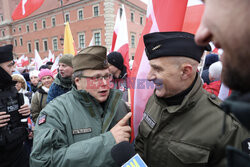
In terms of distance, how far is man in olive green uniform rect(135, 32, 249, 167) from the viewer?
1102mm

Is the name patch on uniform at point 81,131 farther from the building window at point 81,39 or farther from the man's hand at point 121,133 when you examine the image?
the building window at point 81,39

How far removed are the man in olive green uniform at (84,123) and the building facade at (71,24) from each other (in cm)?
2041

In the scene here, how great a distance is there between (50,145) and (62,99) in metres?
0.49

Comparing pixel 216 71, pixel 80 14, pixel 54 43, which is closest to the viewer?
pixel 216 71

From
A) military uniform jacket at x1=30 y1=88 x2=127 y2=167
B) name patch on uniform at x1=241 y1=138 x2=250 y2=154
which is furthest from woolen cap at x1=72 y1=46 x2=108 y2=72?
name patch on uniform at x1=241 y1=138 x2=250 y2=154

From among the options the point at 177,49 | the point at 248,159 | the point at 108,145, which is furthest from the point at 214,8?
the point at 108,145

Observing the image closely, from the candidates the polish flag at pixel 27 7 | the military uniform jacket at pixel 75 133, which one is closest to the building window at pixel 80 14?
the polish flag at pixel 27 7

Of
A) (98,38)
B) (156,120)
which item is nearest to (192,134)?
(156,120)

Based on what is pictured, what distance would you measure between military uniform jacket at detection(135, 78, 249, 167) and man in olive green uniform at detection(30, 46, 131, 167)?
0.93 ft

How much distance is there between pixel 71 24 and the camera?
82.2ft

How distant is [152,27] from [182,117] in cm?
106

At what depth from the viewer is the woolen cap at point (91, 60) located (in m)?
1.63

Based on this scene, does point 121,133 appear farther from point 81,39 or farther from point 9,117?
point 81,39

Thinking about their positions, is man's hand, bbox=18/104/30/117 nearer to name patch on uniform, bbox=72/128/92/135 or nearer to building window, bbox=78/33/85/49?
name patch on uniform, bbox=72/128/92/135
